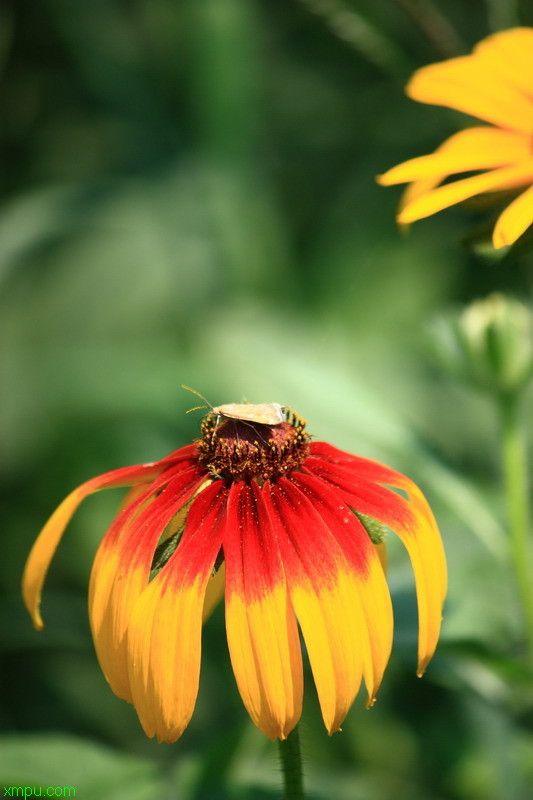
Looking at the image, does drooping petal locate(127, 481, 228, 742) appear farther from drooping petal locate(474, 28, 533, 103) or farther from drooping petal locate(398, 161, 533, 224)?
drooping petal locate(474, 28, 533, 103)

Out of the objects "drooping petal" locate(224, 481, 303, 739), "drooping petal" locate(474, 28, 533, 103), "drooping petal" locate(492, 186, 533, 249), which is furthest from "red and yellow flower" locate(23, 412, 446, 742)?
"drooping petal" locate(474, 28, 533, 103)

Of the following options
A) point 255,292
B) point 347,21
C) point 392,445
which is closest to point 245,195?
point 255,292

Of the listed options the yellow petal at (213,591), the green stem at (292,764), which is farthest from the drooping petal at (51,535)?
the green stem at (292,764)

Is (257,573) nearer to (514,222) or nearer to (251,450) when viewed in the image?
(251,450)

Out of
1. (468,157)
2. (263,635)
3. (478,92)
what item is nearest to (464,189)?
(468,157)

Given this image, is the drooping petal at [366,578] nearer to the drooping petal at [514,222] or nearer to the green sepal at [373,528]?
the green sepal at [373,528]
